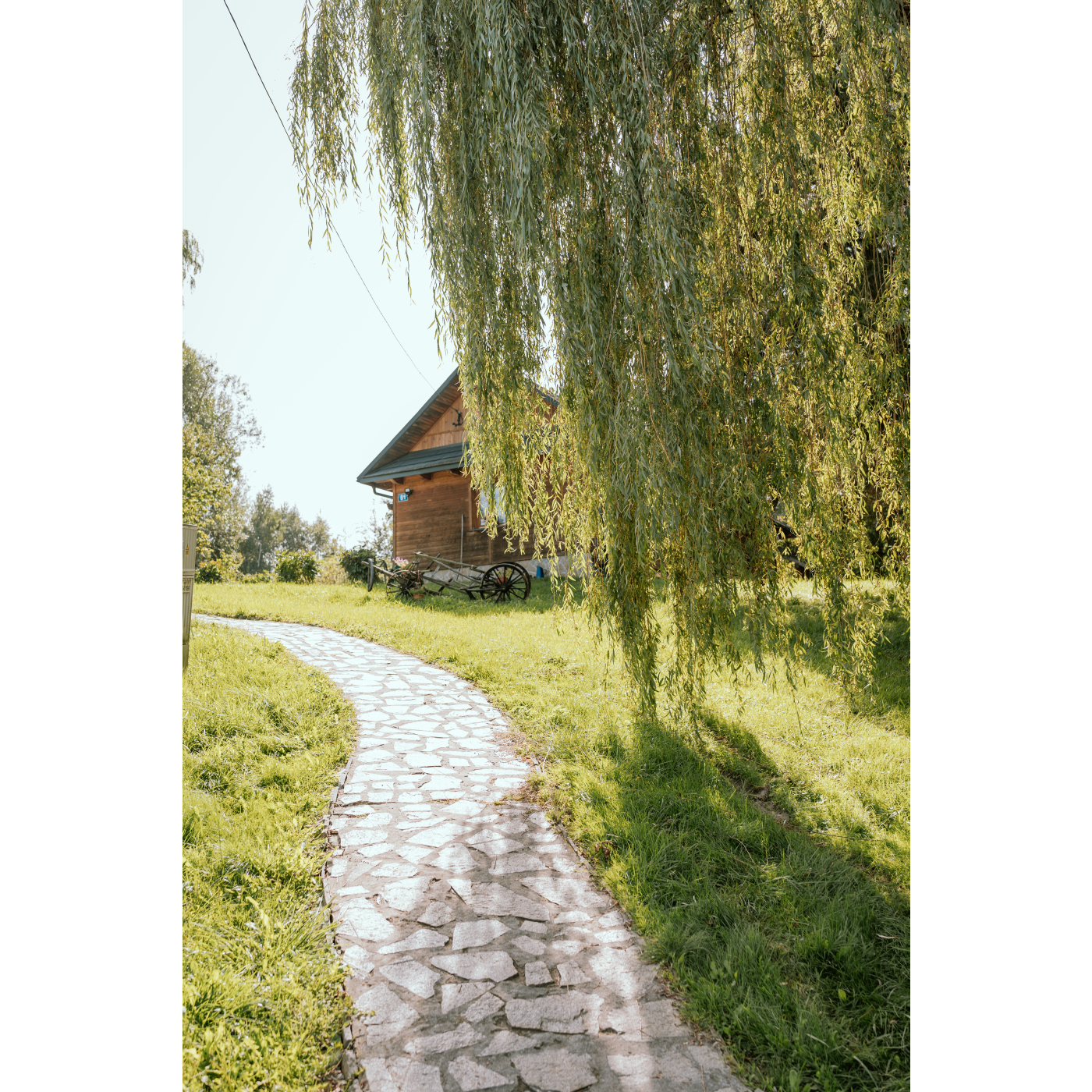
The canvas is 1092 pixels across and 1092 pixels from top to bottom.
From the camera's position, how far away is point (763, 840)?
333cm

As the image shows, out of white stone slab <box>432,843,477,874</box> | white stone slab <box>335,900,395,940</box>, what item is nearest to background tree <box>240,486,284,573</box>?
white stone slab <box>432,843,477,874</box>

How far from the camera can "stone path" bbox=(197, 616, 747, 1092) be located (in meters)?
2.01

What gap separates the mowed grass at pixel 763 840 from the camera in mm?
2191

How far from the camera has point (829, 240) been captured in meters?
3.53

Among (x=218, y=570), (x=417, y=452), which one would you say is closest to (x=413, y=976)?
(x=417, y=452)

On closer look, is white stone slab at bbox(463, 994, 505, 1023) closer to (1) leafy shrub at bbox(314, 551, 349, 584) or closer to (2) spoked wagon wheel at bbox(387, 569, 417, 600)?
(2) spoked wagon wheel at bbox(387, 569, 417, 600)

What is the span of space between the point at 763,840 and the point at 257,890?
93.8 inches

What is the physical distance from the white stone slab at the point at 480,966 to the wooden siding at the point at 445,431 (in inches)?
566

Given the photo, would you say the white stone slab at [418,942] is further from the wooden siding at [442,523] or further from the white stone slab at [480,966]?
the wooden siding at [442,523]

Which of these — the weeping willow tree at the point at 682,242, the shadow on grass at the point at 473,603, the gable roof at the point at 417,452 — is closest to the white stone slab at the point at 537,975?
the weeping willow tree at the point at 682,242

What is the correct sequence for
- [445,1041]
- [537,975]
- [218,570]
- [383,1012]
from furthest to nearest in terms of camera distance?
[218,570]
[537,975]
[383,1012]
[445,1041]

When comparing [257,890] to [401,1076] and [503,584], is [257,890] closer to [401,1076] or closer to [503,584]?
[401,1076]
